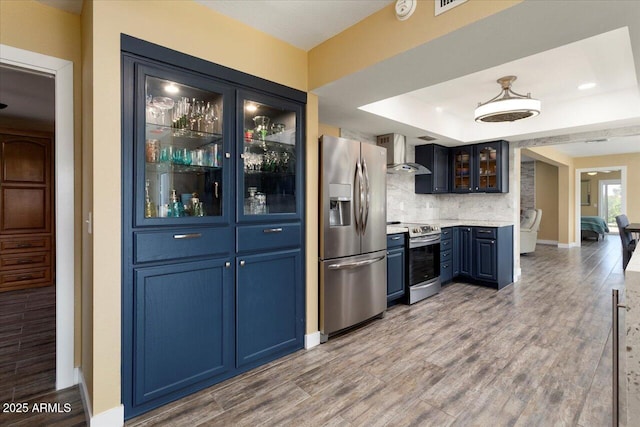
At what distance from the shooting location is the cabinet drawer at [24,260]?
14.8 feet

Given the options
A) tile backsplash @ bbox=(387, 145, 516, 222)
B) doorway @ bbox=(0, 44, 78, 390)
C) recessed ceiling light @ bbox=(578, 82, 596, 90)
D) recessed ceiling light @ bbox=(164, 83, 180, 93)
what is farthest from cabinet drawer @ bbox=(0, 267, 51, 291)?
recessed ceiling light @ bbox=(578, 82, 596, 90)

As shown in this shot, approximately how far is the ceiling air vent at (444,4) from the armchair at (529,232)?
22.7 ft

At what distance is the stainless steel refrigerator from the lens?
283 centimetres

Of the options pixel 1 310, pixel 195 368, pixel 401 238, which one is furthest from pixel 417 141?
pixel 1 310

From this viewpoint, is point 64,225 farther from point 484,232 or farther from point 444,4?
point 484,232

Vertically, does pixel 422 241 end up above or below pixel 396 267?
above

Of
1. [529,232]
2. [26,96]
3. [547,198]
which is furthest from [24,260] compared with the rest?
[547,198]

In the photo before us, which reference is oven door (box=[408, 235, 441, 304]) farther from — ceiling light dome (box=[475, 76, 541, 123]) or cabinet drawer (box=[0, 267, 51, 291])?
cabinet drawer (box=[0, 267, 51, 291])

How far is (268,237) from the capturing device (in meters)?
2.43

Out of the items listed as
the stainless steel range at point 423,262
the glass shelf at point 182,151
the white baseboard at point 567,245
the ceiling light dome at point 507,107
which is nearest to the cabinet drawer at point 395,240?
the stainless steel range at point 423,262

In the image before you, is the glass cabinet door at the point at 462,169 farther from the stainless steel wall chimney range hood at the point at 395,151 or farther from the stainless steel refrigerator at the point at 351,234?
the stainless steel refrigerator at the point at 351,234

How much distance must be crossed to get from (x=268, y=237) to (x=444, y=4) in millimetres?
1872

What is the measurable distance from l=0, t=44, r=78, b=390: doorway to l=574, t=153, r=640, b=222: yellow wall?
1144cm

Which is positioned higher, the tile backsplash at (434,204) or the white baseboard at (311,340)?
the tile backsplash at (434,204)
